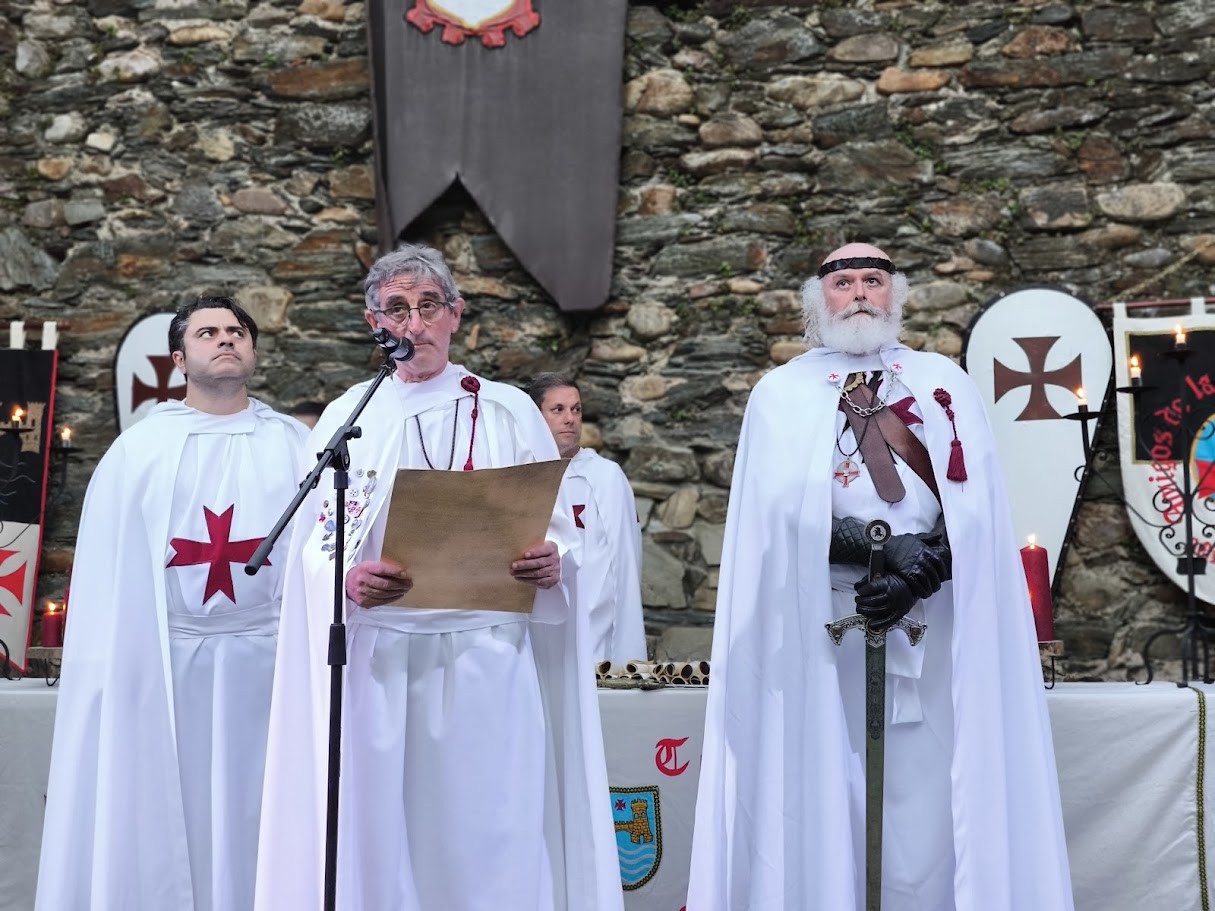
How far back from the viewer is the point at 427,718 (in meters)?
3.33

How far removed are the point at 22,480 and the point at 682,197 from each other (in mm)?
3672

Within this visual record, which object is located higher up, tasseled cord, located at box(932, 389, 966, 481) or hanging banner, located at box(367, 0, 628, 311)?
hanging banner, located at box(367, 0, 628, 311)

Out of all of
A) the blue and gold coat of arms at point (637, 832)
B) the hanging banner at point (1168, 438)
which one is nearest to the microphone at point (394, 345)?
the blue and gold coat of arms at point (637, 832)

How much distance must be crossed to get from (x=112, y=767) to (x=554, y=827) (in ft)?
4.39

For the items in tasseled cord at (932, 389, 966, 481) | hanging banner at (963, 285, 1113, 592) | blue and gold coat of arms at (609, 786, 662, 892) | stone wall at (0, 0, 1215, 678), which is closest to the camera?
tasseled cord at (932, 389, 966, 481)

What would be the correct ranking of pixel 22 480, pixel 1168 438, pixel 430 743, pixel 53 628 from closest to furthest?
pixel 430 743
pixel 53 628
pixel 1168 438
pixel 22 480

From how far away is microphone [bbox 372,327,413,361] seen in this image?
3211 mm

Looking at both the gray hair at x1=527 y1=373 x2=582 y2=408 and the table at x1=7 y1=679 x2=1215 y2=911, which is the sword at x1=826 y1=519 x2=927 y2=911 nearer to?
the table at x1=7 y1=679 x2=1215 y2=911

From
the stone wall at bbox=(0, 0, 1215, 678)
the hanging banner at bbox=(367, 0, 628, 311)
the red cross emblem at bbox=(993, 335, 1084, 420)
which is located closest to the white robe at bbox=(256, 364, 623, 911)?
the stone wall at bbox=(0, 0, 1215, 678)

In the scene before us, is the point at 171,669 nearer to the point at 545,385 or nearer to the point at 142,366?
the point at 545,385

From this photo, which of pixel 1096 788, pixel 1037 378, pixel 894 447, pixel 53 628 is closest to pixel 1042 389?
pixel 1037 378

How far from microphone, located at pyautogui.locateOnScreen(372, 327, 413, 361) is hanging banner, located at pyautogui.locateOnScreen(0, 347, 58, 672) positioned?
3882mm

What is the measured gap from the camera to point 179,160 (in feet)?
23.1

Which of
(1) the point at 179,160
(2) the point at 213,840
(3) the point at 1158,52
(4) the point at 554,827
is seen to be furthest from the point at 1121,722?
(1) the point at 179,160
